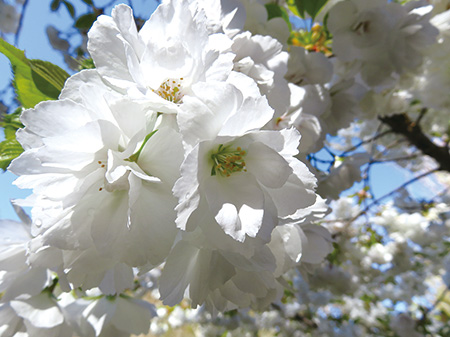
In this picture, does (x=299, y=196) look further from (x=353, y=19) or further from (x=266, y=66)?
(x=353, y=19)

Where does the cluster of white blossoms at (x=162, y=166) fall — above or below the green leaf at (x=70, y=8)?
above

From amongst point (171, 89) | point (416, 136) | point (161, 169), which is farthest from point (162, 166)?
point (416, 136)

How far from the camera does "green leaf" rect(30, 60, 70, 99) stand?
0.57 m

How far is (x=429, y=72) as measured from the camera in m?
1.43

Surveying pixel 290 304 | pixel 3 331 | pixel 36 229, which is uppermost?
pixel 36 229

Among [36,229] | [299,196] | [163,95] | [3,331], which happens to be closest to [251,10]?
[163,95]

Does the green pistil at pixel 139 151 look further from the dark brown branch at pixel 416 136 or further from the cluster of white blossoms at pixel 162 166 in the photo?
the dark brown branch at pixel 416 136

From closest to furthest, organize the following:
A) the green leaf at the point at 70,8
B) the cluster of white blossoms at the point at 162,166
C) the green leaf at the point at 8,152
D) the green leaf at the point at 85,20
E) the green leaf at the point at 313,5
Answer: the cluster of white blossoms at the point at 162,166 < the green leaf at the point at 8,152 < the green leaf at the point at 313,5 < the green leaf at the point at 85,20 < the green leaf at the point at 70,8

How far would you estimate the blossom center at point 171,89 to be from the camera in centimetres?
47

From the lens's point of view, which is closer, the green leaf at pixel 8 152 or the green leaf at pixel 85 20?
the green leaf at pixel 8 152

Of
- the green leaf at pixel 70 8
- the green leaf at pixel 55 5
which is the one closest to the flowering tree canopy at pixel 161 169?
the green leaf at pixel 70 8

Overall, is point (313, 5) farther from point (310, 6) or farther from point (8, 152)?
point (8, 152)

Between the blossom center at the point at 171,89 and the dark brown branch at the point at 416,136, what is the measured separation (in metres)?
1.54

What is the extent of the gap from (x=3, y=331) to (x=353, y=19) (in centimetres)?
118
